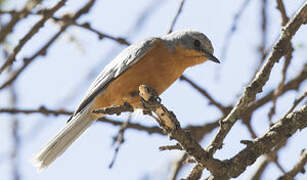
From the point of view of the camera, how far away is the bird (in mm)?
5082

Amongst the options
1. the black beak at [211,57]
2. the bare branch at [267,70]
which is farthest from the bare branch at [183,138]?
the black beak at [211,57]

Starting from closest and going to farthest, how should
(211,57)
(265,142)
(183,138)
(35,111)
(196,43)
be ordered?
1. (183,138)
2. (265,142)
3. (35,111)
4. (211,57)
5. (196,43)

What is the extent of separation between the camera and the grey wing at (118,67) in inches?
204

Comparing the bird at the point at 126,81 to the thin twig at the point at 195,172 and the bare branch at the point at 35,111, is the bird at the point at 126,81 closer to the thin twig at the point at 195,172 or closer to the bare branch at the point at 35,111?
the bare branch at the point at 35,111

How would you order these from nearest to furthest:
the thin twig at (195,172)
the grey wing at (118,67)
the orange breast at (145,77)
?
the thin twig at (195,172), the orange breast at (145,77), the grey wing at (118,67)

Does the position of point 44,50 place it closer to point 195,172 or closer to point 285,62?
point 195,172

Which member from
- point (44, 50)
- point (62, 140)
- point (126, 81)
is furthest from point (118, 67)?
point (62, 140)

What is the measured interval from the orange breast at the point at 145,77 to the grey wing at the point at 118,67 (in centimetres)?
6

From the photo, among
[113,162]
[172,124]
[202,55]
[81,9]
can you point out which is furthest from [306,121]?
[81,9]

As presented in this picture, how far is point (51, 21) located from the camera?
17.9ft

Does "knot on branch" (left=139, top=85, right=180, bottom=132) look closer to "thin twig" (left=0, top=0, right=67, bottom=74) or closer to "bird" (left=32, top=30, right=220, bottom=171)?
"bird" (left=32, top=30, right=220, bottom=171)

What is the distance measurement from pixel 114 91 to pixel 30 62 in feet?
3.20

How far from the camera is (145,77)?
5.07m

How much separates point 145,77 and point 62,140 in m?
1.24
